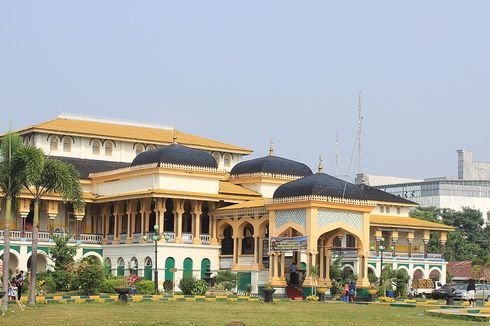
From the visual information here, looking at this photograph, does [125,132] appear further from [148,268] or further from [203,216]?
[148,268]

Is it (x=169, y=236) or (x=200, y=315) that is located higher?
(x=169, y=236)

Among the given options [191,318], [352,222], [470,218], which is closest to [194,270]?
[352,222]

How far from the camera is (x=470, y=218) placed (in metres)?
114

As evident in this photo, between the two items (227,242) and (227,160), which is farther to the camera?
(227,160)

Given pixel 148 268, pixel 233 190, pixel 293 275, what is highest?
pixel 233 190

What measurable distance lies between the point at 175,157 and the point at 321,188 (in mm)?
11274

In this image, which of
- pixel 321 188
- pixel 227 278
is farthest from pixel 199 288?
pixel 321 188

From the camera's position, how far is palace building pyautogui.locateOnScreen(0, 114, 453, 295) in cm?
5825

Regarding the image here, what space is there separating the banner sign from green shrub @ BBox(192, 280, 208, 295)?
438 centimetres

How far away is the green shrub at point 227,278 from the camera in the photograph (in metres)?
59.8

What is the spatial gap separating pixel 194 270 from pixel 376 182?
3402 inches

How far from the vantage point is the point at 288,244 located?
57.2 m

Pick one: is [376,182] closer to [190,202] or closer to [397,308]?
[190,202]

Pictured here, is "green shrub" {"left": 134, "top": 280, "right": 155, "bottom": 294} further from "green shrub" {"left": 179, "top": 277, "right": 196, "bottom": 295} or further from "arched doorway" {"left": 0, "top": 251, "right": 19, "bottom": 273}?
"arched doorway" {"left": 0, "top": 251, "right": 19, "bottom": 273}
